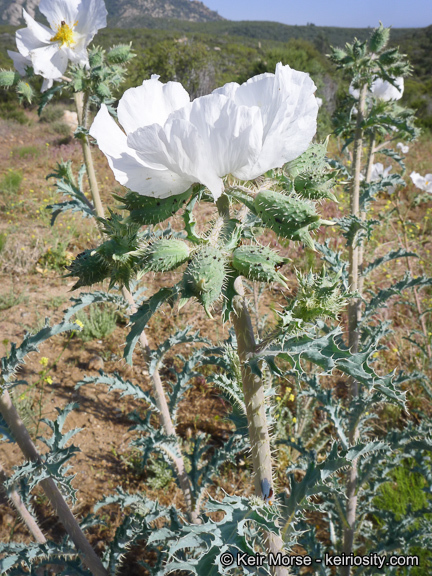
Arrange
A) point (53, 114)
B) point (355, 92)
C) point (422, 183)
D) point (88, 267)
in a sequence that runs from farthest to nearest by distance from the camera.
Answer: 1. point (53, 114)
2. point (422, 183)
3. point (355, 92)
4. point (88, 267)

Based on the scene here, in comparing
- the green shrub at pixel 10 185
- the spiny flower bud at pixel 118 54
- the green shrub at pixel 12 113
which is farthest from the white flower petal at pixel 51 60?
the green shrub at pixel 12 113

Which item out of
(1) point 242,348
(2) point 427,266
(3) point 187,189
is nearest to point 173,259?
(3) point 187,189

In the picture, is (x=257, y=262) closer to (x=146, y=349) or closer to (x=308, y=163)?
(x=308, y=163)

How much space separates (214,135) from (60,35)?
165 centimetres

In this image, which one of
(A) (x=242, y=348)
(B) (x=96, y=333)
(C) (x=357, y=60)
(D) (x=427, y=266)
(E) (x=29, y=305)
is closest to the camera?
(A) (x=242, y=348)

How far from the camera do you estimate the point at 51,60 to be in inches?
68.9

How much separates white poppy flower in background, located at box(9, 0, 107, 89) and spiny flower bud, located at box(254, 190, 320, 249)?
5.12 ft

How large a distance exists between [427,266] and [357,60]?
324 centimetres

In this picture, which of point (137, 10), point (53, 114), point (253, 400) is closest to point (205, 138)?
point (253, 400)

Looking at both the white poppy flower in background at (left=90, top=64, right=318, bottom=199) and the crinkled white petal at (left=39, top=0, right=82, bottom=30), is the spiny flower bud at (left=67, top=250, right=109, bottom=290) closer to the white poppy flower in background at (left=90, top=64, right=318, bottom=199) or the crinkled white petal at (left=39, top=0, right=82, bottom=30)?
the white poppy flower in background at (left=90, top=64, right=318, bottom=199)

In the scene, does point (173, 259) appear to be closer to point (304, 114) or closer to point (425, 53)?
point (304, 114)

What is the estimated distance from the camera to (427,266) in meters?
4.51

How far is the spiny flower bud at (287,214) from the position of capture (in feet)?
2.15

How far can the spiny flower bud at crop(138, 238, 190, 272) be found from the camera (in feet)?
2.15
